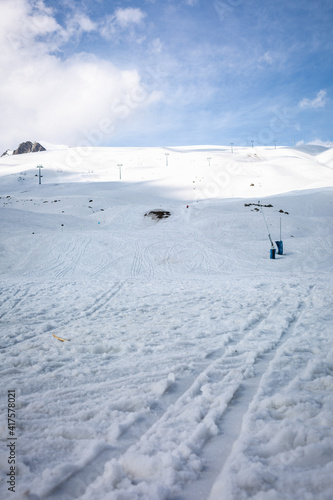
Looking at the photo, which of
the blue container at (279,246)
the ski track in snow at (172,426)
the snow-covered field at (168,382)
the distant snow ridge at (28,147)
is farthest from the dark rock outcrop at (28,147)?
the ski track in snow at (172,426)

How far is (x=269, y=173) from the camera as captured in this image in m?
41.7

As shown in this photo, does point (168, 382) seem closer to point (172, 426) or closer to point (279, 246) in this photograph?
point (172, 426)

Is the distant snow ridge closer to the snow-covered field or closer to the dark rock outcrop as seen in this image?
the dark rock outcrop

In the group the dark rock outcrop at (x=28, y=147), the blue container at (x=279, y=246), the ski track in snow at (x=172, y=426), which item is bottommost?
the ski track in snow at (x=172, y=426)

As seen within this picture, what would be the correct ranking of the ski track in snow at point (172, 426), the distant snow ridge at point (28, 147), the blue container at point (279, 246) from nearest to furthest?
1. the ski track in snow at point (172, 426)
2. the blue container at point (279, 246)
3. the distant snow ridge at point (28, 147)

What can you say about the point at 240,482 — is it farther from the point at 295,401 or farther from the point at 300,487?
the point at 295,401

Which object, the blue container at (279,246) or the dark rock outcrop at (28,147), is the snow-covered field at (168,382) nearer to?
the blue container at (279,246)

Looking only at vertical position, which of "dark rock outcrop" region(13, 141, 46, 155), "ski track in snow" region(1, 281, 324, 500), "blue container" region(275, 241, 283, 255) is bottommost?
"ski track in snow" region(1, 281, 324, 500)

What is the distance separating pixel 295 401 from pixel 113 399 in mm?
1930

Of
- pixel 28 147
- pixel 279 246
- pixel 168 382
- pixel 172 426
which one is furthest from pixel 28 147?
pixel 172 426

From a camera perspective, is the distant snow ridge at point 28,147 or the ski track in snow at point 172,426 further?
the distant snow ridge at point 28,147

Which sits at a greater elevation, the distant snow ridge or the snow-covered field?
the distant snow ridge

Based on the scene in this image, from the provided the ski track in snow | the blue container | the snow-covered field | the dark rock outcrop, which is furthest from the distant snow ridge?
the ski track in snow

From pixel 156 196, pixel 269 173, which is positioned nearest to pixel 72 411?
pixel 156 196
